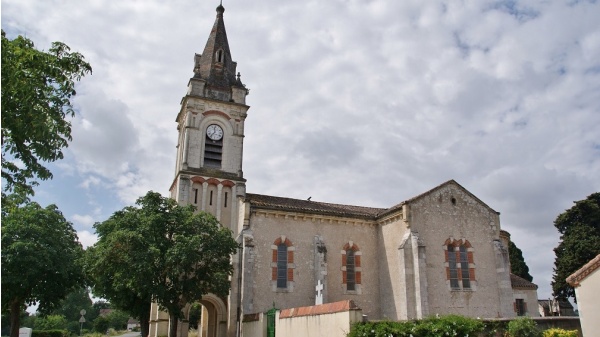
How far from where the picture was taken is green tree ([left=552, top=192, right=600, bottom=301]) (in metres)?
44.2

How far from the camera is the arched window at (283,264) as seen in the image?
28969 mm

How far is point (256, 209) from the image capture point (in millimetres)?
29672

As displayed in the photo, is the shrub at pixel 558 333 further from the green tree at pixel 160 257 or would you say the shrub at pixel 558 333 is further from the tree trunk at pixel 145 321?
the tree trunk at pixel 145 321

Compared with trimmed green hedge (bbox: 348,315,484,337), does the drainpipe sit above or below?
above

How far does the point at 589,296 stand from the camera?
19.3 metres

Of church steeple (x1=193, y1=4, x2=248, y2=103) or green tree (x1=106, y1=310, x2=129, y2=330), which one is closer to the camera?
church steeple (x1=193, y1=4, x2=248, y2=103)

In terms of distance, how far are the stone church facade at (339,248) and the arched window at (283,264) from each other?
0.20 ft

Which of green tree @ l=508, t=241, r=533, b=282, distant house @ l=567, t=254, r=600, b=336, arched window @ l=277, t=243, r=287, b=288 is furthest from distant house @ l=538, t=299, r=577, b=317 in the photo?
arched window @ l=277, t=243, r=287, b=288

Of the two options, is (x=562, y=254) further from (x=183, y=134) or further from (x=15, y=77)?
(x=15, y=77)

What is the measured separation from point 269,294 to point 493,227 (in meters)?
15.6

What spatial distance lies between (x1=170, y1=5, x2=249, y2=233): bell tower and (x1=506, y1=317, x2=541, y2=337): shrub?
18.0 m

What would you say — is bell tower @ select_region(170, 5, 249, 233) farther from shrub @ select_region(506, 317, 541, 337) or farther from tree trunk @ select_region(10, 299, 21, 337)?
shrub @ select_region(506, 317, 541, 337)

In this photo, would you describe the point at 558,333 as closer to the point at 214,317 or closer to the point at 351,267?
the point at 351,267

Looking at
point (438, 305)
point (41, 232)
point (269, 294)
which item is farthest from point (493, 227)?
point (41, 232)
